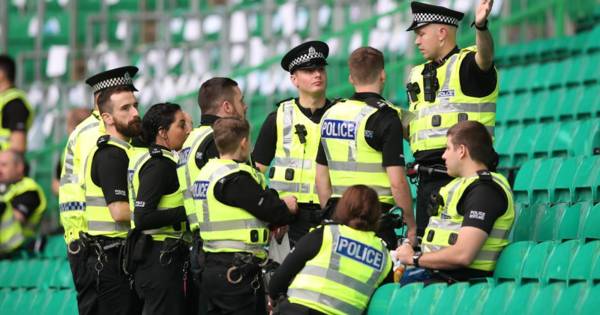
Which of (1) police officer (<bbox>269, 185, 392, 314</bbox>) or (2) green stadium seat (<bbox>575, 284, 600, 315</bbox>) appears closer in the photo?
(2) green stadium seat (<bbox>575, 284, 600, 315</bbox>)

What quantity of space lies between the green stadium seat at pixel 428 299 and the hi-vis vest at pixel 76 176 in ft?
8.91

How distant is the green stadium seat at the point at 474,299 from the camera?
6.89m

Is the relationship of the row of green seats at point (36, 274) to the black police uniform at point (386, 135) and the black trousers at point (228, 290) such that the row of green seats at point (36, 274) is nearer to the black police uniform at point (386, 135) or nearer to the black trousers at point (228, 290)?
the black trousers at point (228, 290)

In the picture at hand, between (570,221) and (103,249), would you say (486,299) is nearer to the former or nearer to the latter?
(570,221)

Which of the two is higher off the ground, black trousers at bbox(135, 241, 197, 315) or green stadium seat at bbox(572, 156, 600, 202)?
green stadium seat at bbox(572, 156, 600, 202)

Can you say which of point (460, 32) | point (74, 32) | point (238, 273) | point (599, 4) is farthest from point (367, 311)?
point (74, 32)

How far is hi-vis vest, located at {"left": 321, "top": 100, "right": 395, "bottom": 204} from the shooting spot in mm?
8172

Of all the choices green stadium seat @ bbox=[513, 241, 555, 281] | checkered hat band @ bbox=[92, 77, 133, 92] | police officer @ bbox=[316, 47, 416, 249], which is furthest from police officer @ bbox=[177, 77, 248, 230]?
green stadium seat @ bbox=[513, 241, 555, 281]

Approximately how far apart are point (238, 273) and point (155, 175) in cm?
91

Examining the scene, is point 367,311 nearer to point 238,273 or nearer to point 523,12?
point 238,273

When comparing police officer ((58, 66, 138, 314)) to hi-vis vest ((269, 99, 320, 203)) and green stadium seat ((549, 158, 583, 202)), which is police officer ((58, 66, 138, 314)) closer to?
hi-vis vest ((269, 99, 320, 203))

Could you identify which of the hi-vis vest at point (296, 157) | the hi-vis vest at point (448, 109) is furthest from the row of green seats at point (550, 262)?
the hi-vis vest at point (296, 157)

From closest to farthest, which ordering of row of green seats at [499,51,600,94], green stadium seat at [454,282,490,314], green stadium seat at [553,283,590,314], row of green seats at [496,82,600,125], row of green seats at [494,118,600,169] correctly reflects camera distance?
1. green stadium seat at [553,283,590,314]
2. green stadium seat at [454,282,490,314]
3. row of green seats at [494,118,600,169]
4. row of green seats at [496,82,600,125]
5. row of green seats at [499,51,600,94]

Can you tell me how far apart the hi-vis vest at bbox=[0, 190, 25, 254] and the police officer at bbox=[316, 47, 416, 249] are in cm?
502
